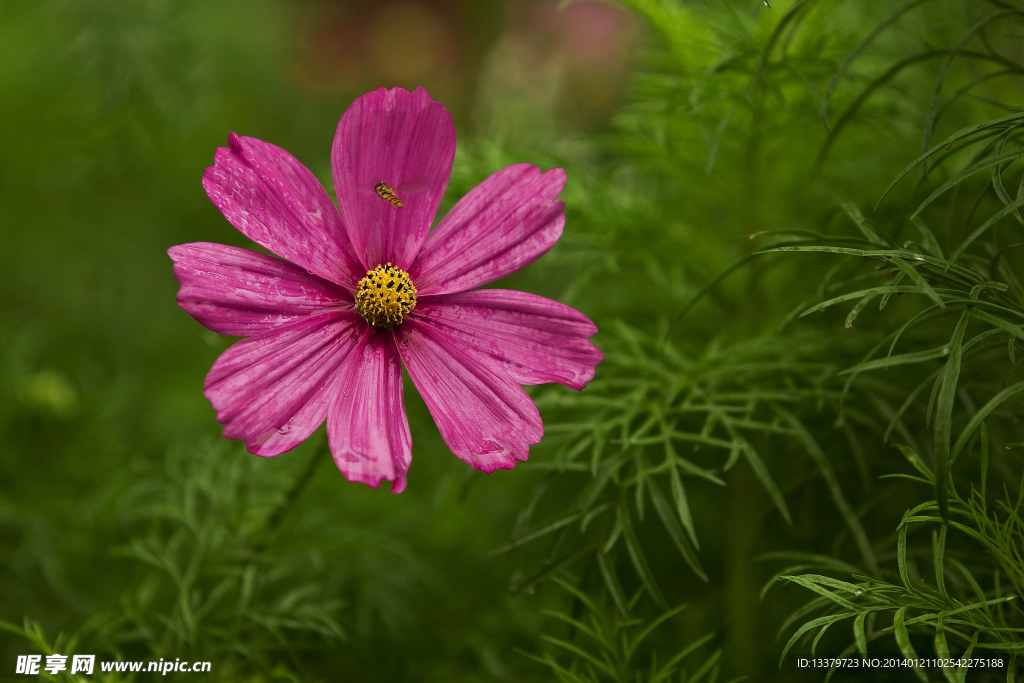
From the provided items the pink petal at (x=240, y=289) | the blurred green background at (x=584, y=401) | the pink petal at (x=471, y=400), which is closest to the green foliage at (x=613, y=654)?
the blurred green background at (x=584, y=401)

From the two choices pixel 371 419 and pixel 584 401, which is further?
pixel 584 401

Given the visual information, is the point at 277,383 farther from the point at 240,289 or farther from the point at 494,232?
the point at 494,232

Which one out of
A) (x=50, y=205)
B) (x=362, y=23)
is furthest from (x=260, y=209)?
(x=362, y=23)

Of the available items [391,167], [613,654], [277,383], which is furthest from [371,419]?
[613,654]

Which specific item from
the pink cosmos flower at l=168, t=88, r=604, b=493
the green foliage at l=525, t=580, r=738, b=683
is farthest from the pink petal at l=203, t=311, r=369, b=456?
the green foliage at l=525, t=580, r=738, b=683

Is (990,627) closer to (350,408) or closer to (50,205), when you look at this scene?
(350,408)

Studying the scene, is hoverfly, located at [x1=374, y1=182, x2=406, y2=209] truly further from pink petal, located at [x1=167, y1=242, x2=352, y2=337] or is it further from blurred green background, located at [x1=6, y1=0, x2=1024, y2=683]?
blurred green background, located at [x1=6, y1=0, x2=1024, y2=683]

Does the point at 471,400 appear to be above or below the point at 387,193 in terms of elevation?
below
